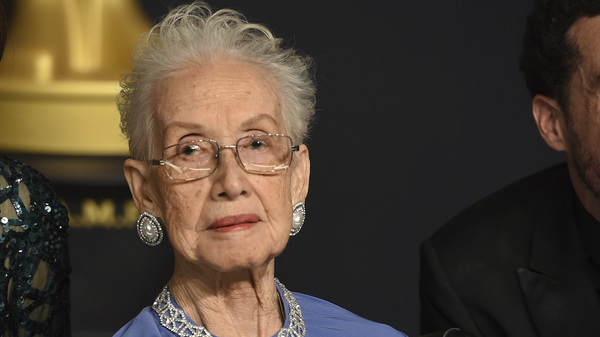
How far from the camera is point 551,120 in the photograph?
9.42ft

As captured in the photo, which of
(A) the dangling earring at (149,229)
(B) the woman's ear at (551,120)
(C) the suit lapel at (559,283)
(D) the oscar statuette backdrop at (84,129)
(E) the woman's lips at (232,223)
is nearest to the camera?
(E) the woman's lips at (232,223)

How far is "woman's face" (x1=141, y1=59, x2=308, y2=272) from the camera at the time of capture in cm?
196

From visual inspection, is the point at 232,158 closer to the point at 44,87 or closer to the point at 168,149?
the point at 168,149

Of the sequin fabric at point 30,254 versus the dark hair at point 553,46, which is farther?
the dark hair at point 553,46

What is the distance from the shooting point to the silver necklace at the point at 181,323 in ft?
6.61

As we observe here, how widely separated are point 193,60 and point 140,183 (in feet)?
1.00

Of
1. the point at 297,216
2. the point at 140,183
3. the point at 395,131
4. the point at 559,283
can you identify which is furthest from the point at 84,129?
the point at 559,283

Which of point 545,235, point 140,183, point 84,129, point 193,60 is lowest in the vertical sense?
point 545,235

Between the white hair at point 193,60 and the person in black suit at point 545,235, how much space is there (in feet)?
2.97

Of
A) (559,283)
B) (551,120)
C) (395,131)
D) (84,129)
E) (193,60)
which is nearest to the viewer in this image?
(193,60)

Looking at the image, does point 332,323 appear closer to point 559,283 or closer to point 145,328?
point 145,328

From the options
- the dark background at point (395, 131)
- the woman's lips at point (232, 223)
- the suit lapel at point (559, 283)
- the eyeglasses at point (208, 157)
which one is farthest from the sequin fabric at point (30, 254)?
the suit lapel at point (559, 283)

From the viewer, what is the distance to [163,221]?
208 centimetres

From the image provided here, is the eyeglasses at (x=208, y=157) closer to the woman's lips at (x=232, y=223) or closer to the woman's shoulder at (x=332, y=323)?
the woman's lips at (x=232, y=223)
